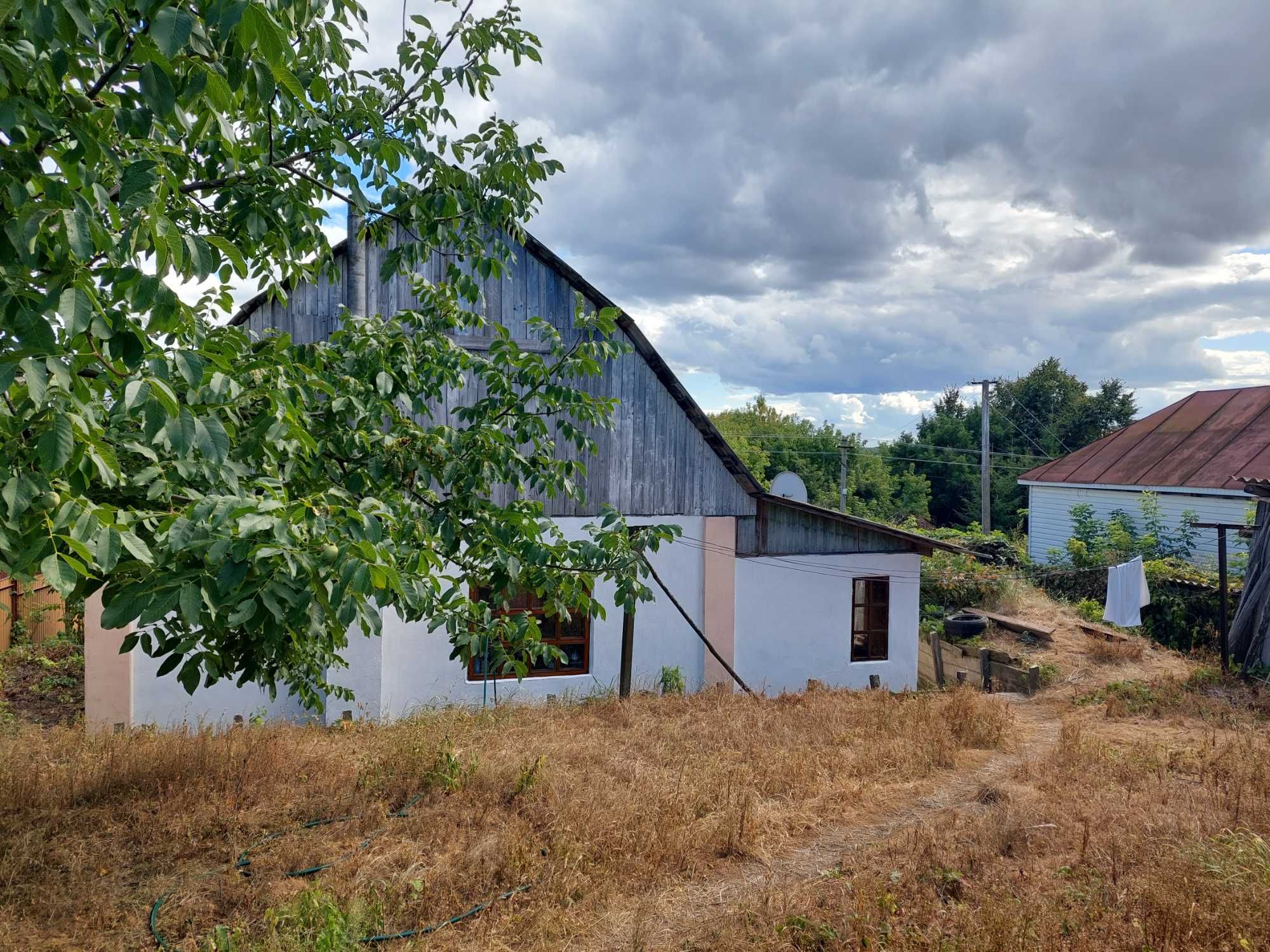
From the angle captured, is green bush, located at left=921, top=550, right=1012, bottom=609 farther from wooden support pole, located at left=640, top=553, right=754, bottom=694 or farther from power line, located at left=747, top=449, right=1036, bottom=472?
power line, located at left=747, top=449, right=1036, bottom=472

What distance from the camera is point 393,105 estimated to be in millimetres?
4816

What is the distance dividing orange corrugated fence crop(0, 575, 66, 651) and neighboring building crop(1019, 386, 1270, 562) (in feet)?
81.5

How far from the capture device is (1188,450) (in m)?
21.6

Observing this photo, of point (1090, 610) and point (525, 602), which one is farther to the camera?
point (1090, 610)

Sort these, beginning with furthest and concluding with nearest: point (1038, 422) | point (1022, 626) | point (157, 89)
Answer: point (1038, 422), point (1022, 626), point (157, 89)

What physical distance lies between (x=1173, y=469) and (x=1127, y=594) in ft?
24.2

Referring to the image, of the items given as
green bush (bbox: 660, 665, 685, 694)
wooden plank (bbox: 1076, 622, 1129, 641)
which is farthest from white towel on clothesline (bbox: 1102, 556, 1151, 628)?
green bush (bbox: 660, 665, 685, 694)

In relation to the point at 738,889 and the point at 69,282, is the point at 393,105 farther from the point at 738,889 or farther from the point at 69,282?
the point at 738,889

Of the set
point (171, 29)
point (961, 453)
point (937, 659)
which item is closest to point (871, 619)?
point (937, 659)

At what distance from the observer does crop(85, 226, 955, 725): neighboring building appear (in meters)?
9.82

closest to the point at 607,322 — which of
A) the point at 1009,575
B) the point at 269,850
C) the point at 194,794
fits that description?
the point at 269,850

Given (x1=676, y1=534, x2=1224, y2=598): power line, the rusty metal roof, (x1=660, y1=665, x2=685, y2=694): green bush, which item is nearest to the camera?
(x1=660, y1=665, x2=685, y2=694): green bush

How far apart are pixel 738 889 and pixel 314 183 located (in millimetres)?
4840

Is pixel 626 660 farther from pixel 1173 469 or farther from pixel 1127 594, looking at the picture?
pixel 1173 469
